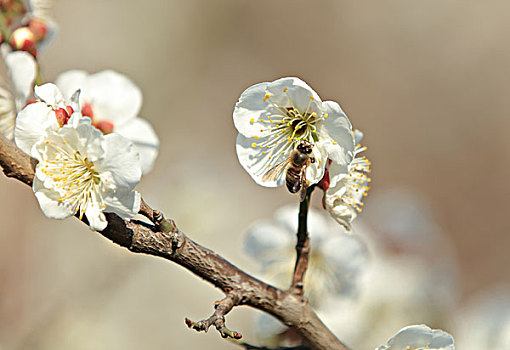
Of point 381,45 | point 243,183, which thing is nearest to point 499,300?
point 243,183

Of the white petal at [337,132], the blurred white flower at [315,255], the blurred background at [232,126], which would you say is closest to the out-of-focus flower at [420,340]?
the white petal at [337,132]

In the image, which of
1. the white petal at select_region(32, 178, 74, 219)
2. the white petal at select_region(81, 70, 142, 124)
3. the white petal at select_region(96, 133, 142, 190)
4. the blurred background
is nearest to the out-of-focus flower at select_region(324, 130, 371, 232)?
the white petal at select_region(96, 133, 142, 190)

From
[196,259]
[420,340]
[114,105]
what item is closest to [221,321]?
[196,259]

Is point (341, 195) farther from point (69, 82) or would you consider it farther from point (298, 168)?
point (69, 82)

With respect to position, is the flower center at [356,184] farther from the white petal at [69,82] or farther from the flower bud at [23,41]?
the flower bud at [23,41]

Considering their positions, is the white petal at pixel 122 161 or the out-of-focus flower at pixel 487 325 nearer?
the white petal at pixel 122 161
